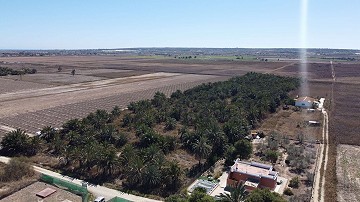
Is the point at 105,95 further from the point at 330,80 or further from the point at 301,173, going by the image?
the point at 330,80

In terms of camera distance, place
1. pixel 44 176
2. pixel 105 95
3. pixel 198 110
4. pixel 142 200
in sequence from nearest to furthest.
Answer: pixel 142 200, pixel 44 176, pixel 198 110, pixel 105 95

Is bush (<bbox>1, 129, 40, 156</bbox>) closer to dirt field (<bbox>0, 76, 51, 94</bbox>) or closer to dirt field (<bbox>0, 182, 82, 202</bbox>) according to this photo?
dirt field (<bbox>0, 182, 82, 202</bbox>)

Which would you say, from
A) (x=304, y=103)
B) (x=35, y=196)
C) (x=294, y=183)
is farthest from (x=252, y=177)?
(x=304, y=103)

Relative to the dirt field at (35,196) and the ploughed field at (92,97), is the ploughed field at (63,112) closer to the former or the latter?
the ploughed field at (92,97)

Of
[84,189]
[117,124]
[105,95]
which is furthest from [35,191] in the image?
[105,95]

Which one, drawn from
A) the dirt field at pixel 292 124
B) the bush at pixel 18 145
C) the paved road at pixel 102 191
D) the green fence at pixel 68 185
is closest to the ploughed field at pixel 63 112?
the bush at pixel 18 145

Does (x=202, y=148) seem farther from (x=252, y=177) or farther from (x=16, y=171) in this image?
(x=16, y=171)
